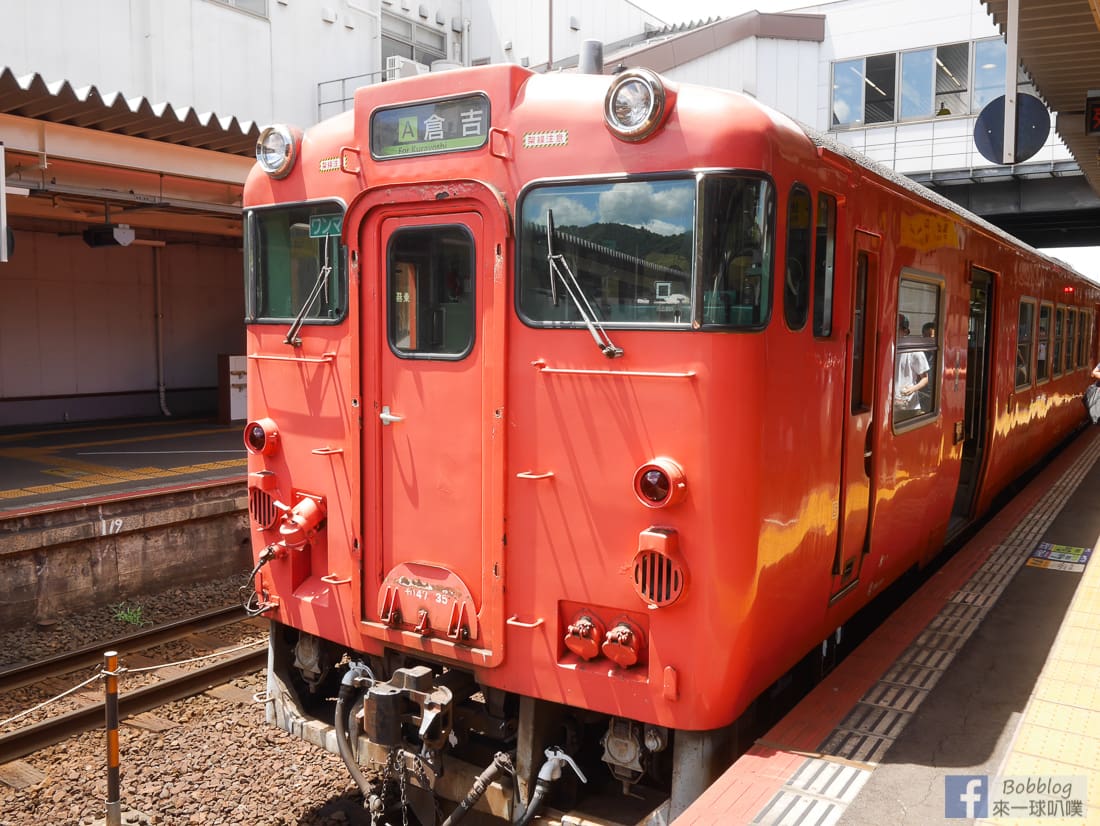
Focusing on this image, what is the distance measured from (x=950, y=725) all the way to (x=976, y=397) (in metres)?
4.93

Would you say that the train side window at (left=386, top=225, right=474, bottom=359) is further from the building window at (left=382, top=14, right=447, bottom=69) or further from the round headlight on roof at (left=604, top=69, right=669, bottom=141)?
the building window at (left=382, top=14, right=447, bottom=69)

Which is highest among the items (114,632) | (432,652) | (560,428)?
(560,428)

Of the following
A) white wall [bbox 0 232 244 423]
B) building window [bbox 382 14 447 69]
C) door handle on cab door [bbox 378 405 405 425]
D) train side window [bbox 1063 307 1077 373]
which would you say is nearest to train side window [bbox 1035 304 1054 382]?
train side window [bbox 1063 307 1077 373]

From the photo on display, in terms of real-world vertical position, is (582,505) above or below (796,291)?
below

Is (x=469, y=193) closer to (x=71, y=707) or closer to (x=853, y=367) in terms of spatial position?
(x=853, y=367)

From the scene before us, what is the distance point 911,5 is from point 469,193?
23043mm

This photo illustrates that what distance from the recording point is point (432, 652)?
4203 millimetres

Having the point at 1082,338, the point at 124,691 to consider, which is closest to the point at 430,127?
the point at 124,691

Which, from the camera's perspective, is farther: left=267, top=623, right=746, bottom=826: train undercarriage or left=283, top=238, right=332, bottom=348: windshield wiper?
left=283, top=238, right=332, bottom=348: windshield wiper

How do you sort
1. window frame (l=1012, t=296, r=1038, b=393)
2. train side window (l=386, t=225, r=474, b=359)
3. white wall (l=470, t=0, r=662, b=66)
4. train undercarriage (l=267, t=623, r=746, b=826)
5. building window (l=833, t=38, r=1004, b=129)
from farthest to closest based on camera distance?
1. white wall (l=470, t=0, r=662, b=66)
2. building window (l=833, t=38, r=1004, b=129)
3. window frame (l=1012, t=296, r=1038, b=393)
4. train side window (l=386, t=225, r=474, b=359)
5. train undercarriage (l=267, t=623, r=746, b=826)

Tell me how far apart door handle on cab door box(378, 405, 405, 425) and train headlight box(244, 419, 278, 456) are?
73cm

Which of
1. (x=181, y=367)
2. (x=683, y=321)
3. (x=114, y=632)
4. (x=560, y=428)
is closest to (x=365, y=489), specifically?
(x=560, y=428)

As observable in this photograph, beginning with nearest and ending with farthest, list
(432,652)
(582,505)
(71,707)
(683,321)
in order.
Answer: (683,321)
(582,505)
(432,652)
(71,707)

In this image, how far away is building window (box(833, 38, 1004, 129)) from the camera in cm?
2214
